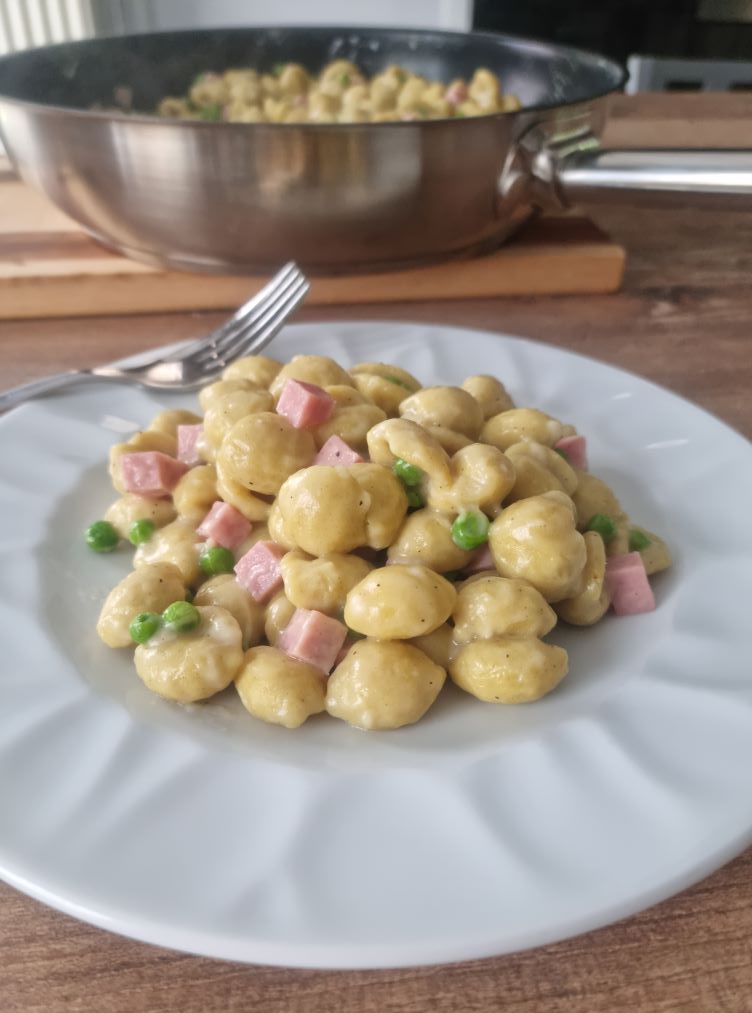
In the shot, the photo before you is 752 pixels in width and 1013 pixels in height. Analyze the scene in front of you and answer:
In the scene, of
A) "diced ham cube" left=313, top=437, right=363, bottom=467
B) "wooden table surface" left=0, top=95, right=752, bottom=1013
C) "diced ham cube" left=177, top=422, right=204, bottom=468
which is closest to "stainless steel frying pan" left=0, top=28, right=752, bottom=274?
"diced ham cube" left=177, top=422, right=204, bottom=468

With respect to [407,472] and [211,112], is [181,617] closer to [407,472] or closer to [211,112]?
[407,472]

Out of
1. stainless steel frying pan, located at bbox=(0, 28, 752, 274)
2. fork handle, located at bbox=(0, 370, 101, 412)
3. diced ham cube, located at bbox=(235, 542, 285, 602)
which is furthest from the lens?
stainless steel frying pan, located at bbox=(0, 28, 752, 274)

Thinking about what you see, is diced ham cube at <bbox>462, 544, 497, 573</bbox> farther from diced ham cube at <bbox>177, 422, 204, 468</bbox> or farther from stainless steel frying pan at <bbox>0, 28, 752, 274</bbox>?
stainless steel frying pan at <bbox>0, 28, 752, 274</bbox>

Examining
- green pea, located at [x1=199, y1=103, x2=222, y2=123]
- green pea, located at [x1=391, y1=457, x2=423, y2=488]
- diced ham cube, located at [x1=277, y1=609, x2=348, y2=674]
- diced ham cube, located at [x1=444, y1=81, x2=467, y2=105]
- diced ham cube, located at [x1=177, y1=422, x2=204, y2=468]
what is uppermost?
diced ham cube, located at [x1=444, y1=81, x2=467, y2=105]

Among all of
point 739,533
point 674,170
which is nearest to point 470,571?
point 739,533

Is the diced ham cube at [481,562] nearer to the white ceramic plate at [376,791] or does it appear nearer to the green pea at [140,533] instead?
the white ceramic plate at [376,791]

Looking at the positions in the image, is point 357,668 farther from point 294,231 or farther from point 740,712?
point 294,231

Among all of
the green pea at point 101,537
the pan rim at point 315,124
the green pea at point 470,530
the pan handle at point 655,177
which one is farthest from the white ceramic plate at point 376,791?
the pan rim at point 315,124
